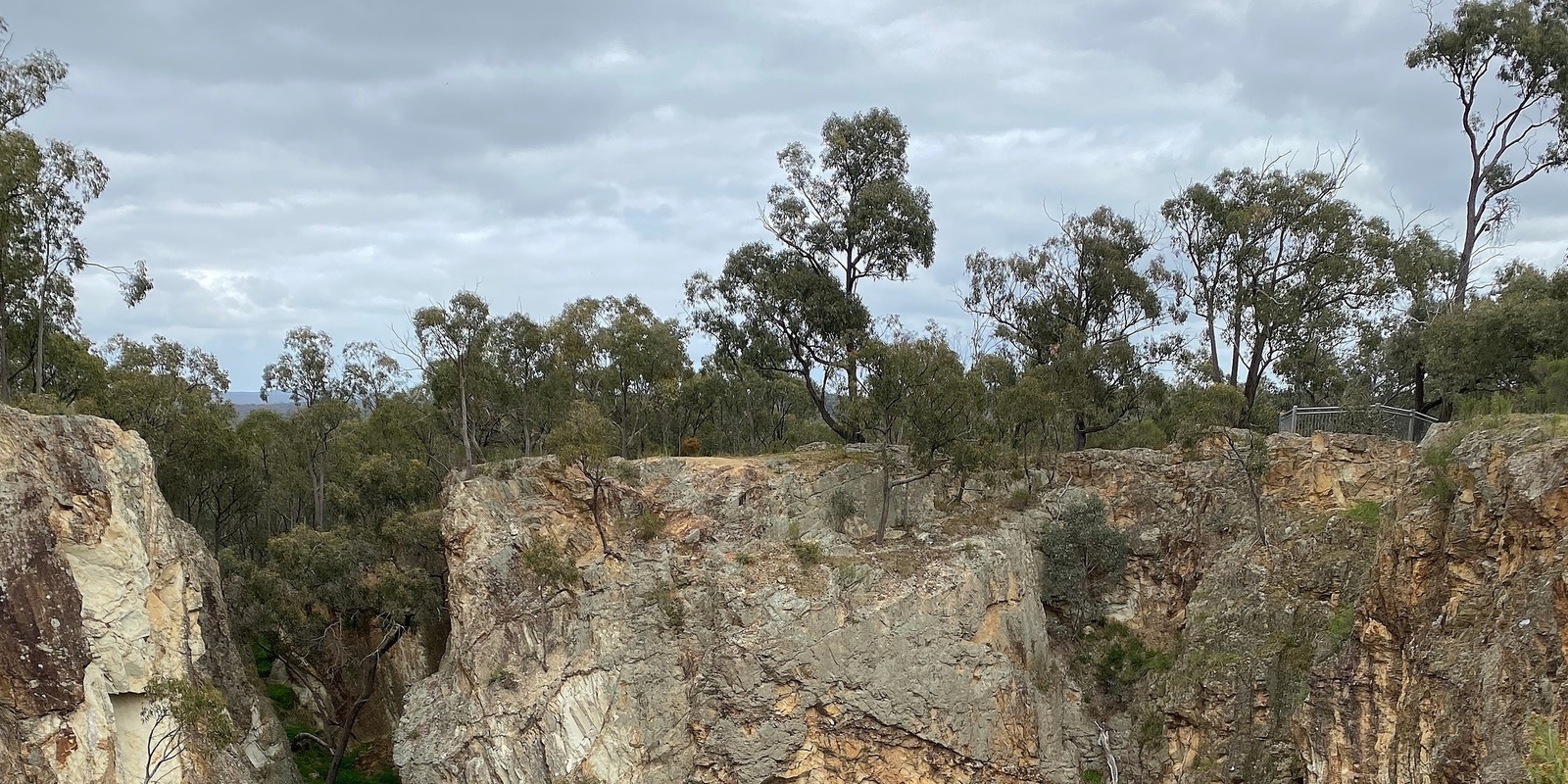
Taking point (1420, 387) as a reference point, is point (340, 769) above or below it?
below

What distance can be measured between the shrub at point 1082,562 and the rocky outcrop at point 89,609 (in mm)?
30757

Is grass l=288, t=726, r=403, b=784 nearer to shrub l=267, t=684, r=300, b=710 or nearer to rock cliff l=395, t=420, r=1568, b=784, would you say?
shrub l=267, t=684, r=300, b=710

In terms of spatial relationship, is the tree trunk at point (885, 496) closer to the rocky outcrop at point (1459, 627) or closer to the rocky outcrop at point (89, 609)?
the rocky outcrop at point (1459, 627)

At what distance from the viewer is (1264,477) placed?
32594mm

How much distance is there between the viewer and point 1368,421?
32594 mm

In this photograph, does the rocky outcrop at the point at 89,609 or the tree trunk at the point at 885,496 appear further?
the tree trunk at the point at 885,496

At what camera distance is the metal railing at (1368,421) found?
106 feet

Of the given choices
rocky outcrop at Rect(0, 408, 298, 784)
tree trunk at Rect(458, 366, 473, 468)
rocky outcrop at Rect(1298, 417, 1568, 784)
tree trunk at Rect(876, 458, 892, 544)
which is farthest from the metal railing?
rocky outcrop at Rect(0, 408, 298, 784)

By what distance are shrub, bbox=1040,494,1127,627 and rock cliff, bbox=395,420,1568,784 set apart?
65 cm

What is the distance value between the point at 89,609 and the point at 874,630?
79.1ft

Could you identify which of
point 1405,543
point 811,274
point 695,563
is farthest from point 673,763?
point 1405,543

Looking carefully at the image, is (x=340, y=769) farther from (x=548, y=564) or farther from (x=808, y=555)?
(x=808, y=555)

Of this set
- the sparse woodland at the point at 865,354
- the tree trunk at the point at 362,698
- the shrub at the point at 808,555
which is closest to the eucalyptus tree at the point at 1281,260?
the sparse woodland at the point at 865,354

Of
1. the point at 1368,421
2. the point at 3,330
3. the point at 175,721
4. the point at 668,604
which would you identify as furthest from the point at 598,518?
the point at 1368,421
